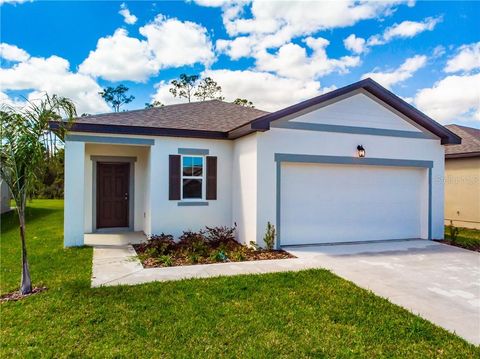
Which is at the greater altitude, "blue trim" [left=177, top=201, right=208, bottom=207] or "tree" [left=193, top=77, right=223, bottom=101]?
"tree" [left=193, top=77, right=223, bottom=101]

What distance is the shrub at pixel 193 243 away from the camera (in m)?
7.87

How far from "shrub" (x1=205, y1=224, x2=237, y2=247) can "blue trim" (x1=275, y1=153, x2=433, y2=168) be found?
2.59 metres

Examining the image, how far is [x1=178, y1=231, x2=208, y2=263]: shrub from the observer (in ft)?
25.8

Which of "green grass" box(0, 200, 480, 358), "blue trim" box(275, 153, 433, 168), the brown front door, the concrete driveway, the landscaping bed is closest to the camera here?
"green grass" box(0, 200, 480, 358)

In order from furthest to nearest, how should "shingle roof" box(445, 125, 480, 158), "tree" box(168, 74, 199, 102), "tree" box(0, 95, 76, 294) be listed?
"tree" box(168, 74, 199, 102), "shingle roof" box(445, 125, 480, 158), "tree" box(0, 95, 76, 294)

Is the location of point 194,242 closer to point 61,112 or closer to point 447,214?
point 61,112

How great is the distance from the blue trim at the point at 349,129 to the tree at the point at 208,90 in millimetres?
26116

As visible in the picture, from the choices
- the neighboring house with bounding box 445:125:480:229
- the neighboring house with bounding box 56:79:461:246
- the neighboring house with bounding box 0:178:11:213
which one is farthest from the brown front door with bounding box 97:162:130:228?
the neighboring house with bounding box 445:125:480:229

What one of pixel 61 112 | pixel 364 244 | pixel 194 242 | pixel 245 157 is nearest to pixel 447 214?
pixel 364 244

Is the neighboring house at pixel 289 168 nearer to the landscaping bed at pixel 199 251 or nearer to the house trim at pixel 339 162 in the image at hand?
the house trim at pixel 339 162

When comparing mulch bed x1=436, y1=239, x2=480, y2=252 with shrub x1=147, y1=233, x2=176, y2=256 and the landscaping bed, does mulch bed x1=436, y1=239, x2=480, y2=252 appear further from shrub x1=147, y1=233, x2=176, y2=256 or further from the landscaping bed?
shrub x1=147, y1=233, x2=176, y2=256

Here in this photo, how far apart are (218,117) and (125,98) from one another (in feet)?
103

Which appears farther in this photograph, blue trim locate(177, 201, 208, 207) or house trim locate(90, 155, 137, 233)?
house trim locate(90, 155, 137, 233)

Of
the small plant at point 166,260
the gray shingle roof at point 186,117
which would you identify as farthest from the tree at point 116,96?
the small plant at point 166,260
